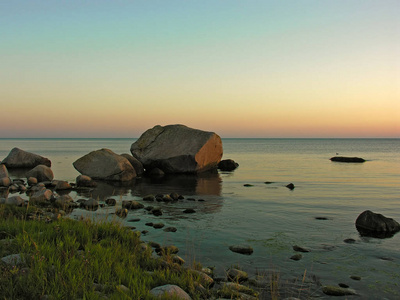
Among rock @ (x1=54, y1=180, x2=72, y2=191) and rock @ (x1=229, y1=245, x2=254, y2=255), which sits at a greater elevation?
rock @ (x1=229, y1=245, x2=254, y2=255)

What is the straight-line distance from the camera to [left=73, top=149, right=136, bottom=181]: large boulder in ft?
85.5

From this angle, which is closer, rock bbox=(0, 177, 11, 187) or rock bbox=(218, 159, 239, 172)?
rock bbox=(0, 177, 11, 187)

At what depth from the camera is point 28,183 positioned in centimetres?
2312

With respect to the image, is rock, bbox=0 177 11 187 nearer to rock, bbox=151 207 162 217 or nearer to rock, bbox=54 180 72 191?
rock, bbox=54 180 72 191

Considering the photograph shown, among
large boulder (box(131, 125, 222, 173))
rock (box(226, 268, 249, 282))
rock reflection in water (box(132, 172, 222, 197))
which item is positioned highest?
large boulder (box(131, 125, 222, 173))

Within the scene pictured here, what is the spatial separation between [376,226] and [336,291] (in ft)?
19.7

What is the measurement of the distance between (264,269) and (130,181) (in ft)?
63.6

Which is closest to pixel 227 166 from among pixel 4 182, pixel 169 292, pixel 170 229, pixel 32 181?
pixel 32 181

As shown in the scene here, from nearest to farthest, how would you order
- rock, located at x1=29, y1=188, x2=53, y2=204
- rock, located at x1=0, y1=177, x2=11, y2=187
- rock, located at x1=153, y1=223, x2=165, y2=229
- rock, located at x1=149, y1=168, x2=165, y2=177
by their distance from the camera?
rock, located at x1=153, y1=223, x2=165, y2=229
rock, located at x1=29, y1=188, x2=53, y2=204
rock, located at x1=0, y1=177, x2=11, y2=187
rock, located at x1=149, y1=168, x2=165, y2=177

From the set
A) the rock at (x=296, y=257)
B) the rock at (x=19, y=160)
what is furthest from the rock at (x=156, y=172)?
the rock at (x=296, y=257)

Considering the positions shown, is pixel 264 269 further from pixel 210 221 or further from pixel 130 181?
pixel 130 181

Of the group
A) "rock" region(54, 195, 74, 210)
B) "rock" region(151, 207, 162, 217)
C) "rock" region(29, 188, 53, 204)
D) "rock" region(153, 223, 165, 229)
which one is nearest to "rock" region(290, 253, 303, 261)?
"rock" region(153, 223, 165, 229)

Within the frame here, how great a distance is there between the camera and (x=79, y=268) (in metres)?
5.68

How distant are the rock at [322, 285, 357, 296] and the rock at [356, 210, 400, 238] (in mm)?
5079
